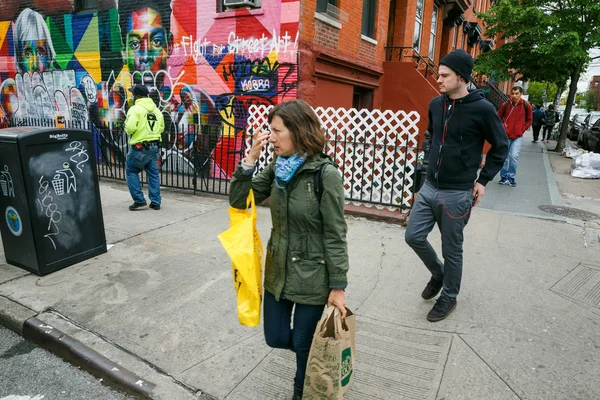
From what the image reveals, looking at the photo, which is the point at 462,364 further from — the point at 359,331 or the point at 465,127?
the point at 465,127

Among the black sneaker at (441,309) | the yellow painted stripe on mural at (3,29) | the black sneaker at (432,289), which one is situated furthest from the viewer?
the yellow painted stripe on mural at (3,29)

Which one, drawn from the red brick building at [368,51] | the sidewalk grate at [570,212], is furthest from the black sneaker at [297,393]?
the red brick building at [368,51]

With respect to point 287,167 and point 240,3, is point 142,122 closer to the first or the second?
point 240,3

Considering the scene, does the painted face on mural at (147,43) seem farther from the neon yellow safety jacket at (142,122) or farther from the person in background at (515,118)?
the person in background at (515,118)

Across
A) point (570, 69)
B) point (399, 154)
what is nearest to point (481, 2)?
point (570, 69)

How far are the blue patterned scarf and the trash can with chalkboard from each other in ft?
9.93

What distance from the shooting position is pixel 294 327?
7.79ft

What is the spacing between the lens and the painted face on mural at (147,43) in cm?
991

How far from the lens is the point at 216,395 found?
108 inches

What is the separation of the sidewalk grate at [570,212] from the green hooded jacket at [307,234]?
602 cm

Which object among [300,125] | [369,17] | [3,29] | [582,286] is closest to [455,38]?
[369,17]

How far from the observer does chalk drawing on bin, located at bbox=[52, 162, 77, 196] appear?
4.30 m

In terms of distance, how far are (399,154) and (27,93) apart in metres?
11.1

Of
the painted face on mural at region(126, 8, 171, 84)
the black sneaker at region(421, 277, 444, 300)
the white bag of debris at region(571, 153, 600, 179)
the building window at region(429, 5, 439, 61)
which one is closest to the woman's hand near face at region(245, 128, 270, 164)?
the black sneaker at region(421, 277, 444, 300)
